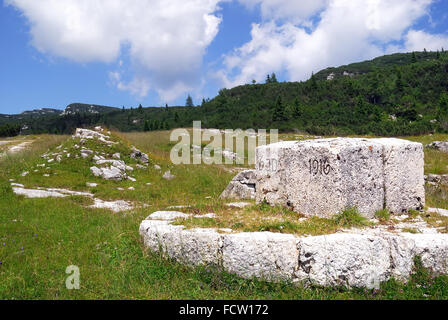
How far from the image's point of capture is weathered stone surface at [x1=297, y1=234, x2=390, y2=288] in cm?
439

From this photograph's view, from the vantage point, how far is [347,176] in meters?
5.49

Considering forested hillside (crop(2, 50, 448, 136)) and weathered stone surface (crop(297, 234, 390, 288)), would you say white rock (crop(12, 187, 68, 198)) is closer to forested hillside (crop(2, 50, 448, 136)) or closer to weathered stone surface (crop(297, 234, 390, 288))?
weathered stone surface (crop(297, 234, 390, 288))

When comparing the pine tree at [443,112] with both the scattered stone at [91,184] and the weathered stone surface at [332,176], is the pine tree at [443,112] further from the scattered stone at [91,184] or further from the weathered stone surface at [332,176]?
the scattered stone at [91,184]

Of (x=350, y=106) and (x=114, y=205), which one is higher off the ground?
(x=350, y=106)

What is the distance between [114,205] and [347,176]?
7567 millimetres

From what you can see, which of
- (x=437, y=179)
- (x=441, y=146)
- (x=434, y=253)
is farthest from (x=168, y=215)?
(x=441, y=146)

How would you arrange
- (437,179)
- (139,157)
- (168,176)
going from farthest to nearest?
(139,157)
(168,176)
(437,179)

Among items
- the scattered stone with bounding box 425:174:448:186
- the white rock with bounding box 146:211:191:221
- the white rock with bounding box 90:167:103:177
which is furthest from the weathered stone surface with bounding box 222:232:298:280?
the scattered stone with bounding box 425:174:448:186

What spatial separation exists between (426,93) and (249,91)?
146 ft

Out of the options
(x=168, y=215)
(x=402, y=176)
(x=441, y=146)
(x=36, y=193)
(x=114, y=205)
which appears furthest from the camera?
(x=441, y=146)

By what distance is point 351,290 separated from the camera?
14.3 ft

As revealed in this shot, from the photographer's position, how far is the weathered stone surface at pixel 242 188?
31.8ft

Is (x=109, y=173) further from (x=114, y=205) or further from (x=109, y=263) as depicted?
(x=109, y=263)
